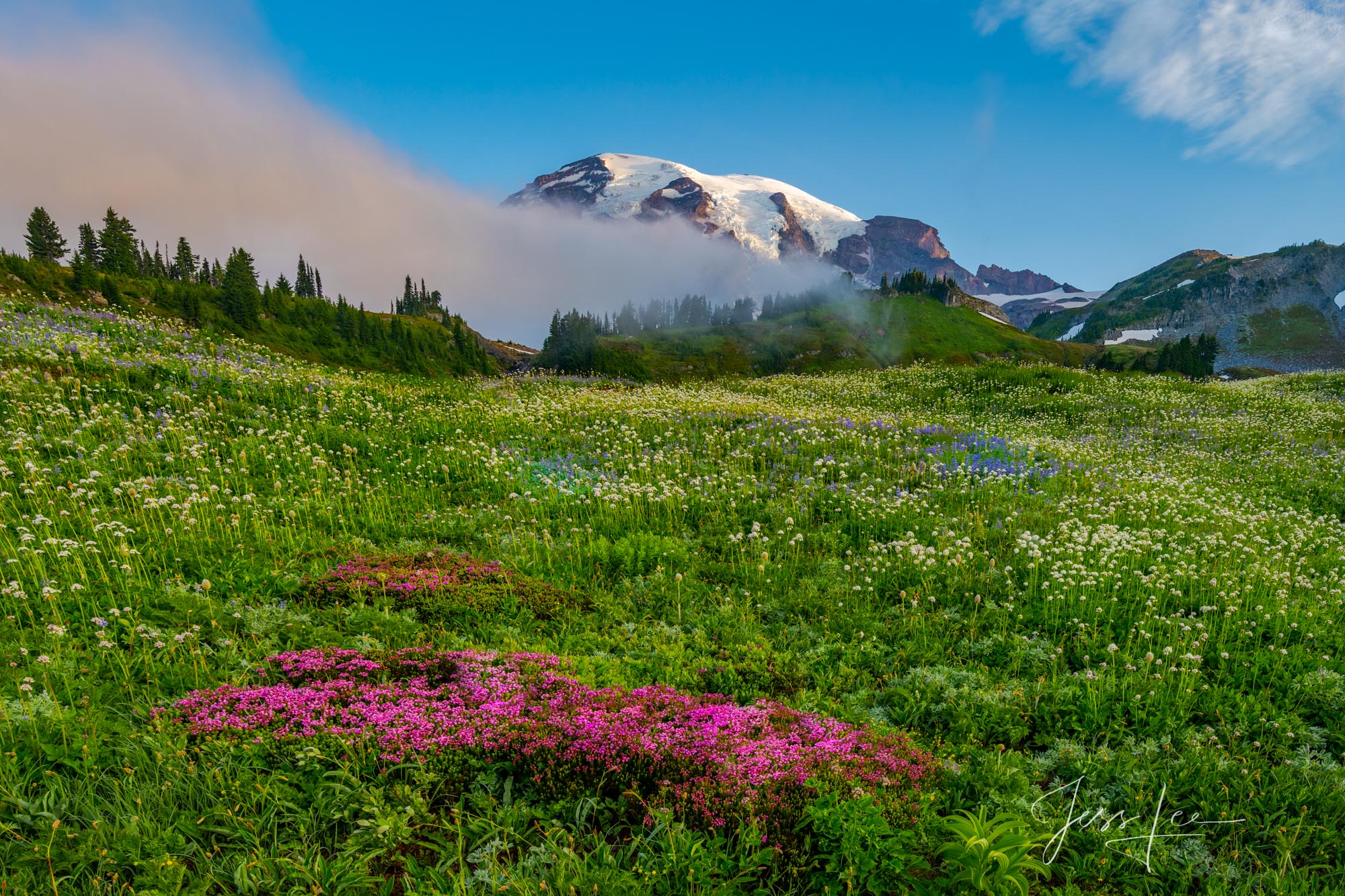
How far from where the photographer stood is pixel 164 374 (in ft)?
54.6

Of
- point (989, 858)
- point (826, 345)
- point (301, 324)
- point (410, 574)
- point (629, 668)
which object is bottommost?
point (629, 668)

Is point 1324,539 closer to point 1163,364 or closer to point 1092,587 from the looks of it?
point 1092,587

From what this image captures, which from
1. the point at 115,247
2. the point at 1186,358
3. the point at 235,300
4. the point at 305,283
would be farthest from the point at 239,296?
the point at 1186,358

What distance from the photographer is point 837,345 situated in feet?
524

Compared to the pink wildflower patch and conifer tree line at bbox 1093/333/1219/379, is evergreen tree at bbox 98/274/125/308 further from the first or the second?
conifer tree line at bbox 1093/333/1219/379

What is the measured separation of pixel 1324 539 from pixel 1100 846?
38.4 feet

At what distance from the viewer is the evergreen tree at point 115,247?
103 meters

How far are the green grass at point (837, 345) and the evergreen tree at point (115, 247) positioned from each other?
3461 inches

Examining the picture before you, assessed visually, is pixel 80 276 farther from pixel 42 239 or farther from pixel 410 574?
pixel 410 574

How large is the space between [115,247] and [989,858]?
14625 cm

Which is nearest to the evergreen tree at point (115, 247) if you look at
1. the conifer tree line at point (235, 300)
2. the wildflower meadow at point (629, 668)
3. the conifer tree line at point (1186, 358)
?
the conifer tree line at point (235, 300)

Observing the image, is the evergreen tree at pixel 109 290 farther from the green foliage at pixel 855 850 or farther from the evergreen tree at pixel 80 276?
the green foliage at pixel 855 850

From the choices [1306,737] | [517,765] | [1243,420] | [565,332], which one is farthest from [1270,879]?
[565,332]

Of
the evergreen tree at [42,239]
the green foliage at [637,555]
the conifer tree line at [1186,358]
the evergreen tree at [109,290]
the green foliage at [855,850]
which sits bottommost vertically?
the green foliage at [855,850]
